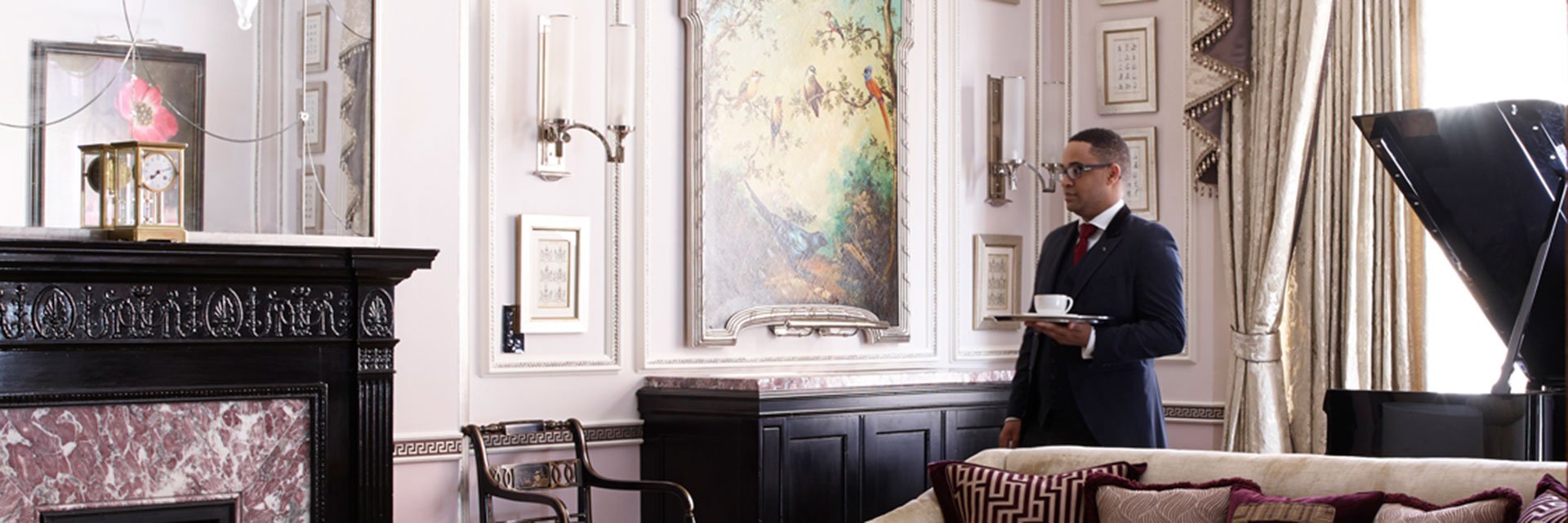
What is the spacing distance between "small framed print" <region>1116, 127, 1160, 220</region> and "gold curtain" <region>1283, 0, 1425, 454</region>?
27.1 inches

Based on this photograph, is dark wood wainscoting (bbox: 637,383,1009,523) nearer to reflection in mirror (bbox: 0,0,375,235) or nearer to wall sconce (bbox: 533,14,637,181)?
wall sconce (bbox: 533,14,637,181)

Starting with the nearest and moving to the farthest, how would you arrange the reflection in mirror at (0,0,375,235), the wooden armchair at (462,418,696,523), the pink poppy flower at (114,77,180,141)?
1. the reflection in mirror at (0,0,375,235)
2. the pink poppy flower at (114,77,180,141)
3. the wooden armchair at (462,418,696,523)

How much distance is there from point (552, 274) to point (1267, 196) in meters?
2.98

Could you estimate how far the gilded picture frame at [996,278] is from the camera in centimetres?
687

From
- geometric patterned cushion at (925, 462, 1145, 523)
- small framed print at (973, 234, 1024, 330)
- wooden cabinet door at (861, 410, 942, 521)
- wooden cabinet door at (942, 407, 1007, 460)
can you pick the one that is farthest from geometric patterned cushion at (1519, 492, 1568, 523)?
small framed print at (973, 234, 1024, 330)

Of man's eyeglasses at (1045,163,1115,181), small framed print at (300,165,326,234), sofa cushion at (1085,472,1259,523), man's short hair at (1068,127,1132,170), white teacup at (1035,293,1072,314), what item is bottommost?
sofa cushion at (1085,472,1259,523)

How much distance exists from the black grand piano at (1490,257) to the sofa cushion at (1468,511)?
913 millimetres

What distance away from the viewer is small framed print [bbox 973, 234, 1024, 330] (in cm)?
687

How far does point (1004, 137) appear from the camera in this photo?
6805 mm

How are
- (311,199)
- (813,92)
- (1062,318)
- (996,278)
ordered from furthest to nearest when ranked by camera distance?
(996,278), (813,92), (311,199), (1062,318)

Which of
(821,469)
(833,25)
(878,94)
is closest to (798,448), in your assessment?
(821,469)

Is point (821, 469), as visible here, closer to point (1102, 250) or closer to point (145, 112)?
point (1102, 250)

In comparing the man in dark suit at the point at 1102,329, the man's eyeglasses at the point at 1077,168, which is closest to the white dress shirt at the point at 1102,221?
the man in dark suit at the point at 1102,329

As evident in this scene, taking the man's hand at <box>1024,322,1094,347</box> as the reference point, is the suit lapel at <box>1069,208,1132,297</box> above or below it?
above
